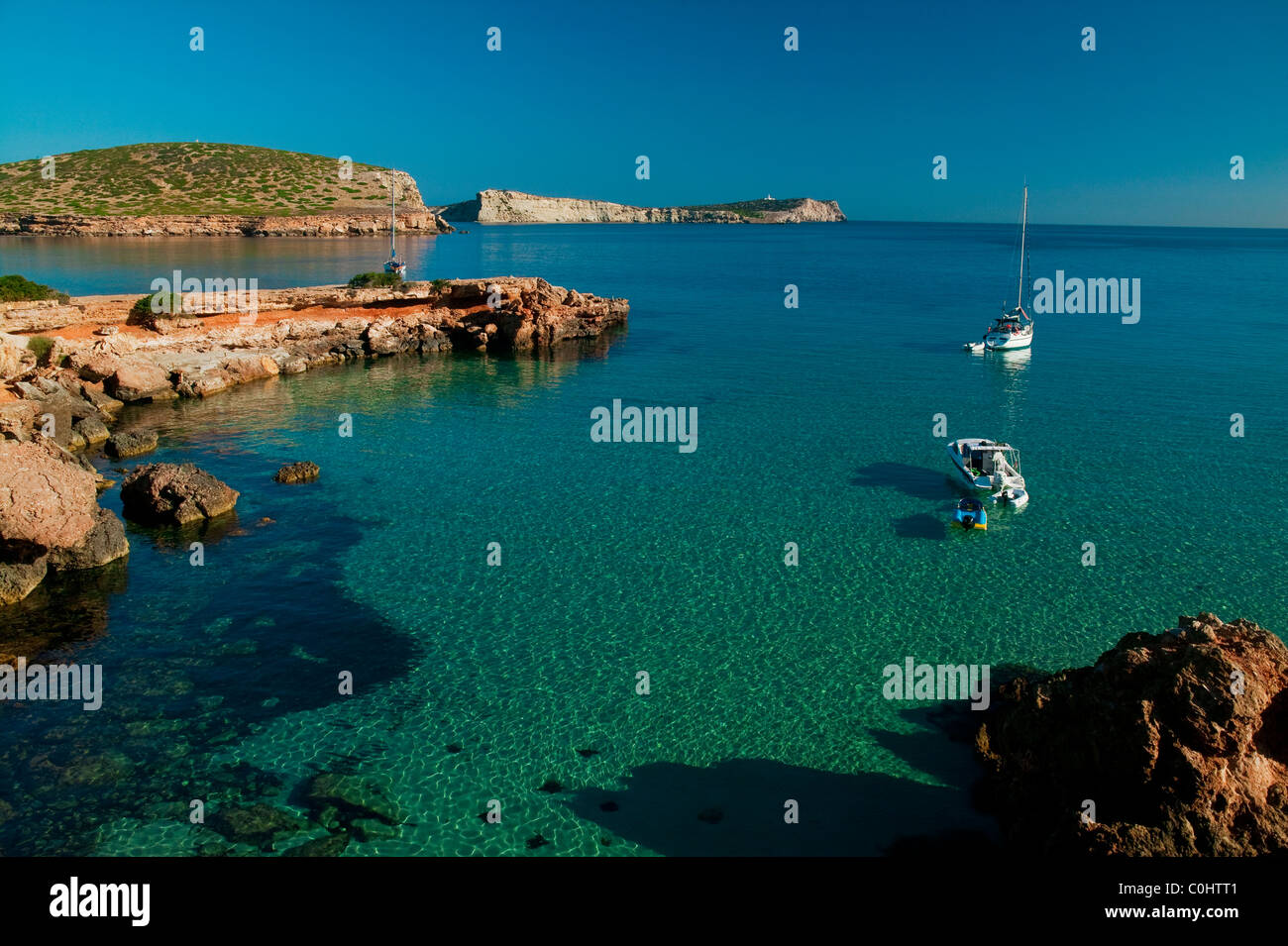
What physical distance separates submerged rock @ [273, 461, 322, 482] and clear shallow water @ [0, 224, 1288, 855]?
21.7 inches

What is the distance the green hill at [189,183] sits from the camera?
4830 inches

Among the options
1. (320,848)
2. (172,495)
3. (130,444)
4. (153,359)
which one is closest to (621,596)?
(320,848)

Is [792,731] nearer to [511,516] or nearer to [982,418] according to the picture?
[511,516]

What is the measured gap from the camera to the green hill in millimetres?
122688

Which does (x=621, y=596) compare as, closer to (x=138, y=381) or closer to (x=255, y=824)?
(x=255, y=824)

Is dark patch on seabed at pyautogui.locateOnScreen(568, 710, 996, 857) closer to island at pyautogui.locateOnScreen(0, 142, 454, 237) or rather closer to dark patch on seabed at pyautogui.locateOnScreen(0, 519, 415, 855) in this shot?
dark patch on seabed at pyautogui.locateOnScreen(0, 519, 415, 855)

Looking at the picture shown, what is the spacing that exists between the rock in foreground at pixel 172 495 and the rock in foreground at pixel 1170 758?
2150cm

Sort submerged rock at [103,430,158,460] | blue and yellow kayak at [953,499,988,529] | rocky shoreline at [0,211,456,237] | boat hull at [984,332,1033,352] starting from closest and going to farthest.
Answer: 1. blue and yellow kayak at [953,499,988,529]
2. submerged rock at [103,430,158,460]
3. boat hull at [984,332,1033,352]
4. rocky shoreline at [0,211,456,237]

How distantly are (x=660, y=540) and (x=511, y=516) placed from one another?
4.80 m

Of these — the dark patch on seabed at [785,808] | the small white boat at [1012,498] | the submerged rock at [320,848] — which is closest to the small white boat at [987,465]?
the small white boat at [1012,498]

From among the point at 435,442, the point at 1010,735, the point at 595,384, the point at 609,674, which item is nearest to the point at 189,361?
the point at 435,442

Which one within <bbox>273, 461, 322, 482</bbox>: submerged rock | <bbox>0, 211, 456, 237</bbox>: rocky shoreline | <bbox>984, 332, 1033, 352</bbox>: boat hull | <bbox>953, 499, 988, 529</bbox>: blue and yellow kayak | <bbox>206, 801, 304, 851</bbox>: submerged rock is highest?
<bbox>0, 211, 456, 237</bbox>: rocky shoreline

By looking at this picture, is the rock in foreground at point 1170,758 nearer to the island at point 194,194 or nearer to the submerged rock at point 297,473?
the submerged rock at point 297,473

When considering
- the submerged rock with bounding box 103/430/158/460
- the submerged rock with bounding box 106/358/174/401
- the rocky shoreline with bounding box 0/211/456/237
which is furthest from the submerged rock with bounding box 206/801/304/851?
the rocky shoreline with bounding box 0/211/456/237
